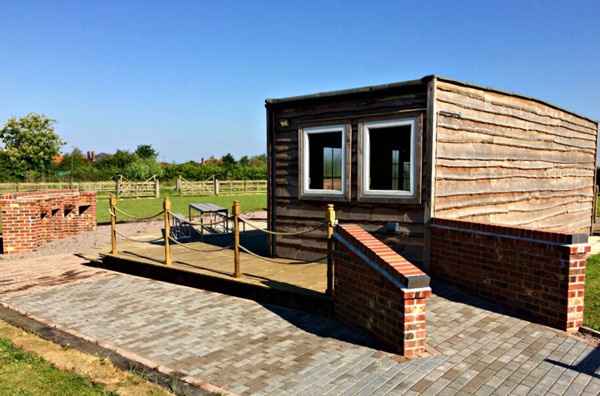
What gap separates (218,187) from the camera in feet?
126

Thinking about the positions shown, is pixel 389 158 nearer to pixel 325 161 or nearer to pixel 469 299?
pixel 325 161

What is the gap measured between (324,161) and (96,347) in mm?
5170

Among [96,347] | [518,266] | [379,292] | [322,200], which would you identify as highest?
[322,200]

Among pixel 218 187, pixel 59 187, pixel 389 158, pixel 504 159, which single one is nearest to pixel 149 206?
pixel 218 187

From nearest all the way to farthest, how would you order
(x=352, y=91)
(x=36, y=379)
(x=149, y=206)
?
(x=36, y=379) < (x=352, y=91) < (x=149, y=206)

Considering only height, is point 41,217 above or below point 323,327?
above

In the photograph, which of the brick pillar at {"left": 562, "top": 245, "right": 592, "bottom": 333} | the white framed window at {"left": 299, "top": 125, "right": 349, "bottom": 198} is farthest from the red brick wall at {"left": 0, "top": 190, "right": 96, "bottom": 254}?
the brick pillar at {"left": 562, "top": 245, "right": 592, "bottom": 333}

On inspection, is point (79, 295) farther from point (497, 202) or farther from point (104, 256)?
point (497, 202)

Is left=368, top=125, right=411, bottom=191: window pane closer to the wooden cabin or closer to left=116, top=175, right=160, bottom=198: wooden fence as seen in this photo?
the wooden cabin

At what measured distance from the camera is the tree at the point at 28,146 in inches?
2004

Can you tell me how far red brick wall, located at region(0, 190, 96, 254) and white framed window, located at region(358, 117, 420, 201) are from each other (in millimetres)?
9761

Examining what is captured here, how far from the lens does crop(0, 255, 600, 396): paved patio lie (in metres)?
3.75

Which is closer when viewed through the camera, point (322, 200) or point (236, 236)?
point (236, 236)

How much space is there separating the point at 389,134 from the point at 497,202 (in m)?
2.46
